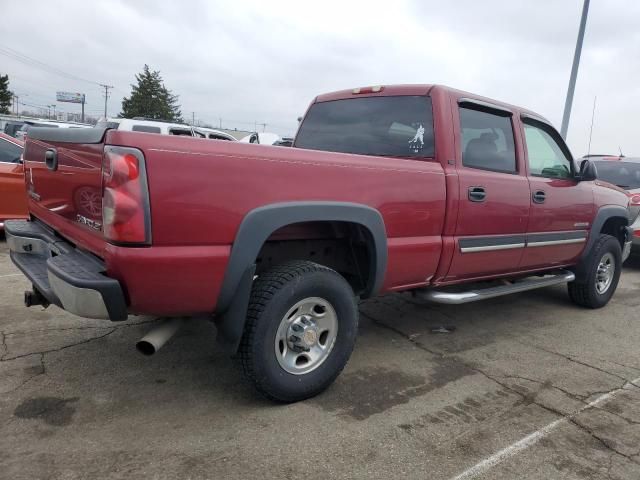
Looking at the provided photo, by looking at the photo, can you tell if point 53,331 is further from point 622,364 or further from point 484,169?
point 622,364

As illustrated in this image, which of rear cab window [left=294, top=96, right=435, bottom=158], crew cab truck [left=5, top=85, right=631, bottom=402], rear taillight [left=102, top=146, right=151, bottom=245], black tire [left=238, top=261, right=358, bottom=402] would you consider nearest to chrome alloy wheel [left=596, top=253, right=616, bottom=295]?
crew cab truck [left=5, top=85, right=631, bottom=402]

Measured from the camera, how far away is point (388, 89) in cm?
404

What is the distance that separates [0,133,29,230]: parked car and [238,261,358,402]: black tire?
5.51m

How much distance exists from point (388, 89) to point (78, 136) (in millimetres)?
2366

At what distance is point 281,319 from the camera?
281 cm

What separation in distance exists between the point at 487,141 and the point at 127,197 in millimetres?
2886

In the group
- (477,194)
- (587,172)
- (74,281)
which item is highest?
(587,172)

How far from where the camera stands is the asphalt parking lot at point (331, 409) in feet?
7.96

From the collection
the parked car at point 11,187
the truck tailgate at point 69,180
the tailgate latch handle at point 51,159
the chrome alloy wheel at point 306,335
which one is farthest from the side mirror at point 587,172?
the parked car at point 11,187

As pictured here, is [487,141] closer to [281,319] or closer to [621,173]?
[281,319]

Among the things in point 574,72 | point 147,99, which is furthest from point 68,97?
point 574,72

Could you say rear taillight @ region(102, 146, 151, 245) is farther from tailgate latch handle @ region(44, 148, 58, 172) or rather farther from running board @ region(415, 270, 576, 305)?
running board @ region(415, 270, 576, 305)

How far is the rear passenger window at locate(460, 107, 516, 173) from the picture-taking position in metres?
3.86

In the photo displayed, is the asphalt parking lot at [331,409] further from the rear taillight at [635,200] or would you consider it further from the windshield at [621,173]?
the windshield at [621,173]
